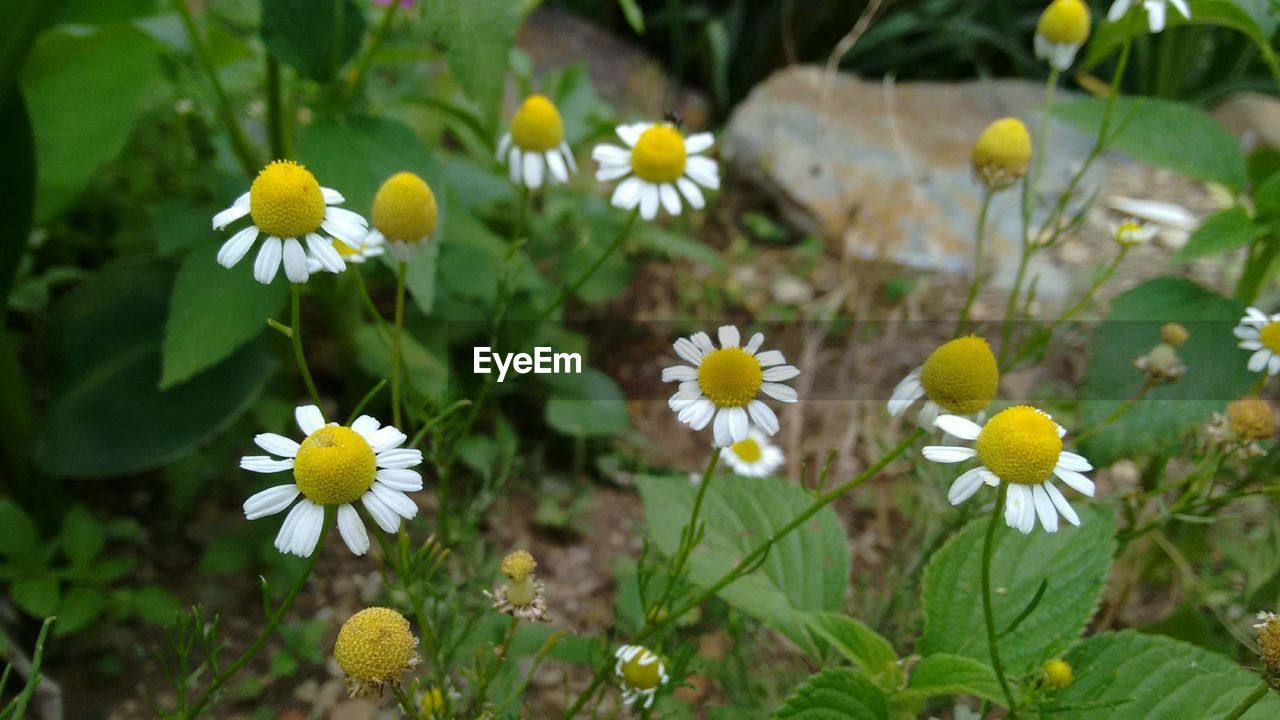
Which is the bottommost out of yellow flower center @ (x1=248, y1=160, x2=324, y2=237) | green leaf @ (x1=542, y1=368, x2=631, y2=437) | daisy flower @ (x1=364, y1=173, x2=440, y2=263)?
green leaf @ (x1=542, y1=368, x2=631, y2=437)

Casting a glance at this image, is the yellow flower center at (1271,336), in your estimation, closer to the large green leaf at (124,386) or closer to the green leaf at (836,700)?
the green leaf at (836,700)

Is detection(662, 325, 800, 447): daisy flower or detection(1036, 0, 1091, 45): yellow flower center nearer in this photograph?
detection(662, 325, 800, 447): daisy flower

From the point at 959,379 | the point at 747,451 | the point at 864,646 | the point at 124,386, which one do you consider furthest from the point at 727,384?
the point at 124,386

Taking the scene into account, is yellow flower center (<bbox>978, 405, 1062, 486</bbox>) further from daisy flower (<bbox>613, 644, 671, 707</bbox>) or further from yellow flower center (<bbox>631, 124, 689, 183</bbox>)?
yellow flower center (<bbox>631, 124, 689, 183</bbox>)

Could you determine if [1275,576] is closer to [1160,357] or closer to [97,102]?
[1160,357]

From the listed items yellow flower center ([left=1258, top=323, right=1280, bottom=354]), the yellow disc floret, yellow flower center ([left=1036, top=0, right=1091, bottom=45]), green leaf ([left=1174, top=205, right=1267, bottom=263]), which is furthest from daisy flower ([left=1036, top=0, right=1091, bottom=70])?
yellow flower center ([left=1258, top=323, right=1280, bottom=354])

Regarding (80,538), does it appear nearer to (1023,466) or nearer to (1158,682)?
(1023,466)
